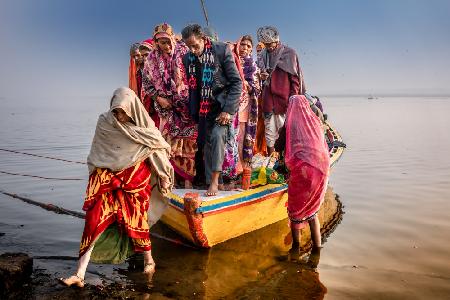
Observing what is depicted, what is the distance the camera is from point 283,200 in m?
5.55

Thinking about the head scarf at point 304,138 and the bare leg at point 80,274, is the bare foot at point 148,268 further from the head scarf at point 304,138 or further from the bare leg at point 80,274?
the head scarf at point 304,138

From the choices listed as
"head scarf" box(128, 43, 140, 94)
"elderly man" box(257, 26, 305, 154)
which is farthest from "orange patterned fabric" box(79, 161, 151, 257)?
"elderly man" box(257, 26, 305, 154)

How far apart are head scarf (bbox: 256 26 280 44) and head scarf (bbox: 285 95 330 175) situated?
2010 mm

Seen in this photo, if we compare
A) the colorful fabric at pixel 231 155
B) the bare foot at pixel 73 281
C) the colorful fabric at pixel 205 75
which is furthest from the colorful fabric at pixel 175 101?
the bare foot at pixel 73 281

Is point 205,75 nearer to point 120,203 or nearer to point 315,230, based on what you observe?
point 120,203

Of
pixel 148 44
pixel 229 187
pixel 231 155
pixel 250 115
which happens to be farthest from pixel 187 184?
pixel 148 44

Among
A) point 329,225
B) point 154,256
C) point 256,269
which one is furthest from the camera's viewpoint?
point 329,225

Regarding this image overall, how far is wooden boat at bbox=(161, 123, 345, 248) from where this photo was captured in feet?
13.8

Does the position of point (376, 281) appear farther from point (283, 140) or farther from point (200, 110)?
point (200, 110)

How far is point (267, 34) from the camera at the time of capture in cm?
617

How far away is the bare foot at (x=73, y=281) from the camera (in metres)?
3.39

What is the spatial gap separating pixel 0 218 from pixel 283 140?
4700 mm

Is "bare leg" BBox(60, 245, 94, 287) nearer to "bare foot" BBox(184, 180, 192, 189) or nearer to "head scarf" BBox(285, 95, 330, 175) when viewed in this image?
"bare foot" BBox(184, 180, 192, 189)

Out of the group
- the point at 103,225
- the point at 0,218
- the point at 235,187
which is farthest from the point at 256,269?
the point at 0,218
